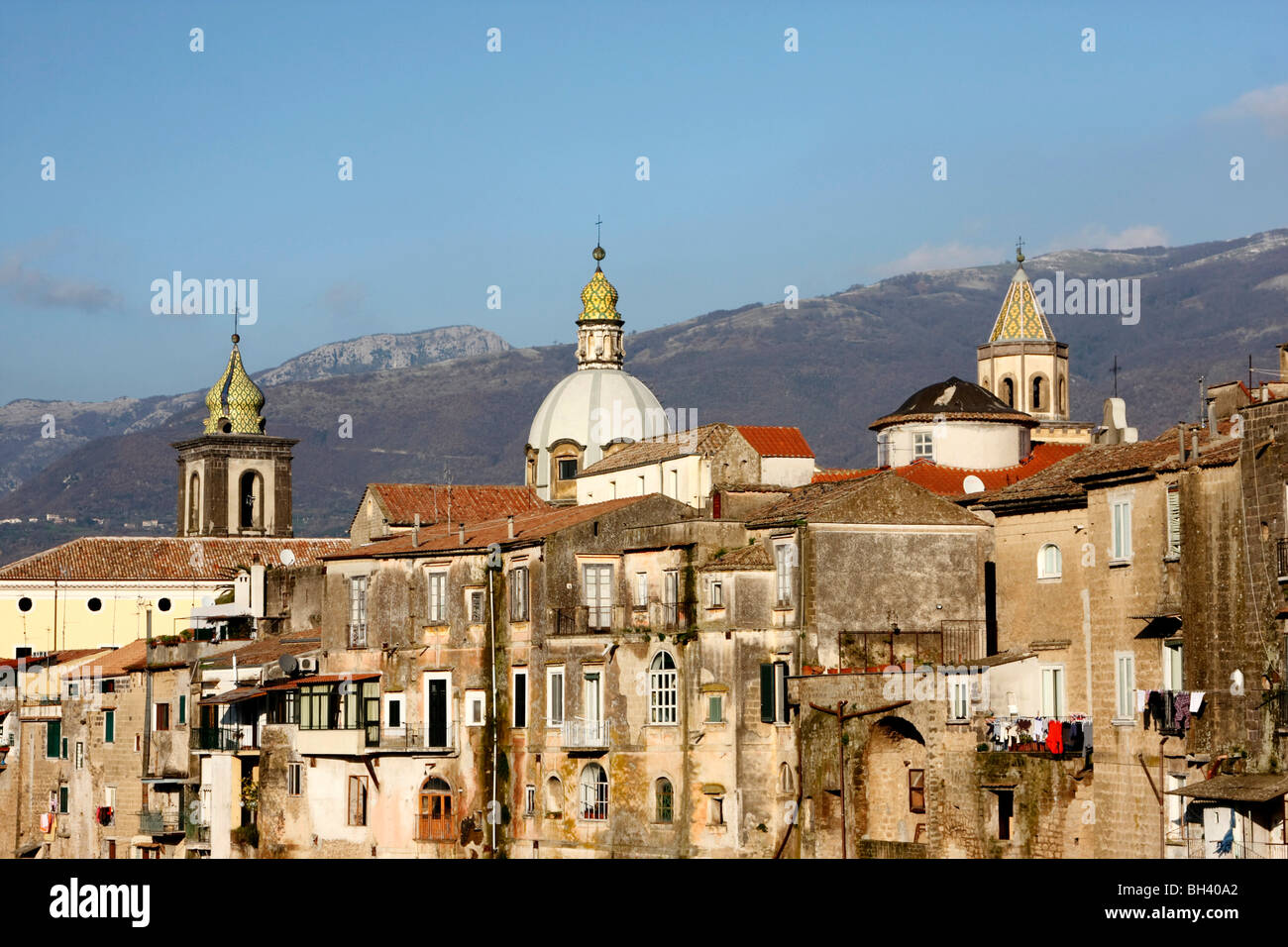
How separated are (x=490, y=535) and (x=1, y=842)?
32173mm

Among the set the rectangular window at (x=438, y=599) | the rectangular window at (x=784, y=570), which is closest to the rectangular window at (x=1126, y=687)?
the rectangular window at (x=784, y=570)

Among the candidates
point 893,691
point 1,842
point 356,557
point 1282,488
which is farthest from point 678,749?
point 1,842

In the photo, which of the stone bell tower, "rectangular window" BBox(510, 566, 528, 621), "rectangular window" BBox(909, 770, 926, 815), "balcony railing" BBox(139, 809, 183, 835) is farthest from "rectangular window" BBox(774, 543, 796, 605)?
the stone bell tower

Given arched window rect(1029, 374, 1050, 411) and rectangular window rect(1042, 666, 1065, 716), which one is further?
arched window rect(1029, 374, 1050, 411)

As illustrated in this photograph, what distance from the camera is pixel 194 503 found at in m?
145

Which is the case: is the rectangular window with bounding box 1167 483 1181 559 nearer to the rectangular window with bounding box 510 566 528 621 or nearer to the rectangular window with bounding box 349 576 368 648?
the rectangular window with bounding box 510 566 528 621

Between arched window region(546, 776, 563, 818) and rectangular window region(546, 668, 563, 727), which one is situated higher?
rectangular window region(546, 668, 563, 727)

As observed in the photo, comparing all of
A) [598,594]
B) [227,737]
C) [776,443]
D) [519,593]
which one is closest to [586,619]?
[598,594]

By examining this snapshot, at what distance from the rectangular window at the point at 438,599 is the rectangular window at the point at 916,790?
2064 centimetres

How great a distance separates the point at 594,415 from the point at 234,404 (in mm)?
43302

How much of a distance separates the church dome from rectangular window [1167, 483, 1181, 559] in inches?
2218

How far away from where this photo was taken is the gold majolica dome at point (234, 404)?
480 ft

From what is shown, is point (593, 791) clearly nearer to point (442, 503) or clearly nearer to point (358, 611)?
point (358, 611)

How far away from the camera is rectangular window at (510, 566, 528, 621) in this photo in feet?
236
